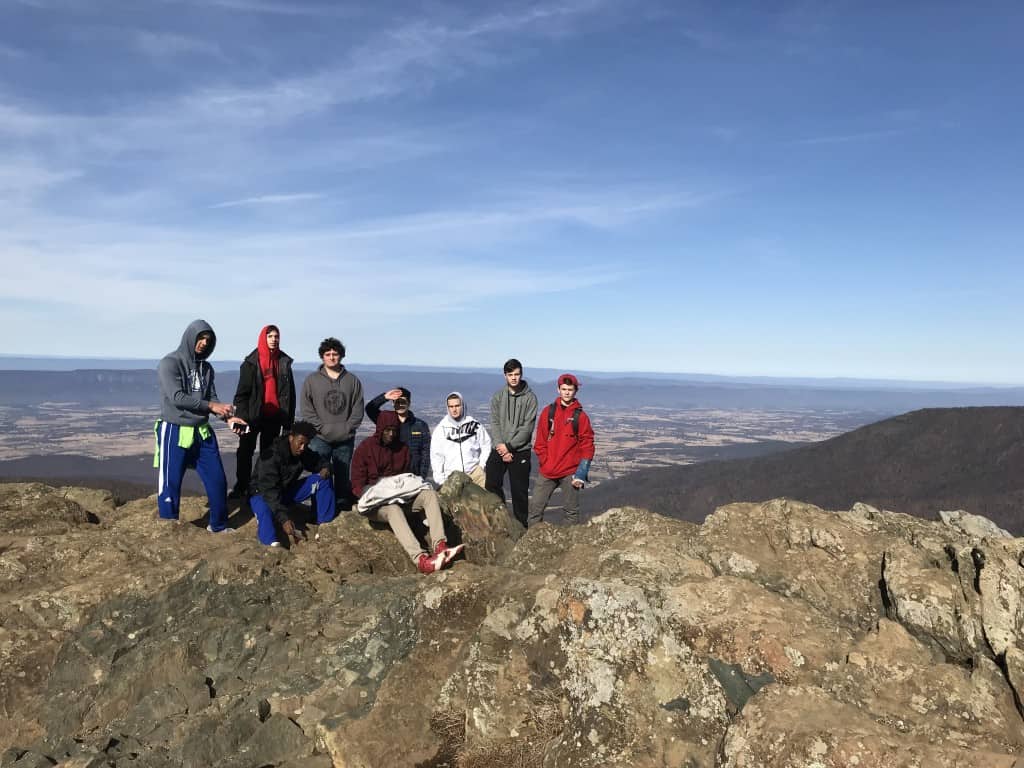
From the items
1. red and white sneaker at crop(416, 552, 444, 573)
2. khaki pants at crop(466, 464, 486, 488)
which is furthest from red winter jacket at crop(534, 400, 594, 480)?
red and white sneaker at crop(416, 552, 444, 573)

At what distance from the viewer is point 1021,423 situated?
130m

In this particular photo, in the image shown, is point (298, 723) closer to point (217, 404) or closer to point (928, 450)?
point (217, 404)

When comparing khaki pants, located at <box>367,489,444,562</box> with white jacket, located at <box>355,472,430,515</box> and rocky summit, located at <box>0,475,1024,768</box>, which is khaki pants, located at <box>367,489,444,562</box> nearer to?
white jacket, located at <box>355,472,430,515</box>

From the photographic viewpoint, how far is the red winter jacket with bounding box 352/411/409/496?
35.7 feet

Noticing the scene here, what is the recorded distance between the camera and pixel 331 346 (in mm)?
11898

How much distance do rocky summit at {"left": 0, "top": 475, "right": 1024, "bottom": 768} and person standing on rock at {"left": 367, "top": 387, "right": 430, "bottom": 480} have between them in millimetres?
2184

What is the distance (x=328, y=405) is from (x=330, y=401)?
0.08 meters

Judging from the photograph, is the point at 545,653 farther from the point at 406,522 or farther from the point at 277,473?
the point at 277,473

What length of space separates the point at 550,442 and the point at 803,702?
7.07 metres

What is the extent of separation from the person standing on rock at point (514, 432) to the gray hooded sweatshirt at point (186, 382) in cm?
524

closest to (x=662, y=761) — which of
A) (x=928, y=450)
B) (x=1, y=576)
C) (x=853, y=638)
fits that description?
(x=853, y=638)

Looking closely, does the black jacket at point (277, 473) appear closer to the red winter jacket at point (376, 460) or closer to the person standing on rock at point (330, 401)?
the person standing on rock at point (330, 401)

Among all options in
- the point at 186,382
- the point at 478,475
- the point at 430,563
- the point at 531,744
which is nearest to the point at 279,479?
the point at 186,382

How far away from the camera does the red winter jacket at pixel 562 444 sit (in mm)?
12414
